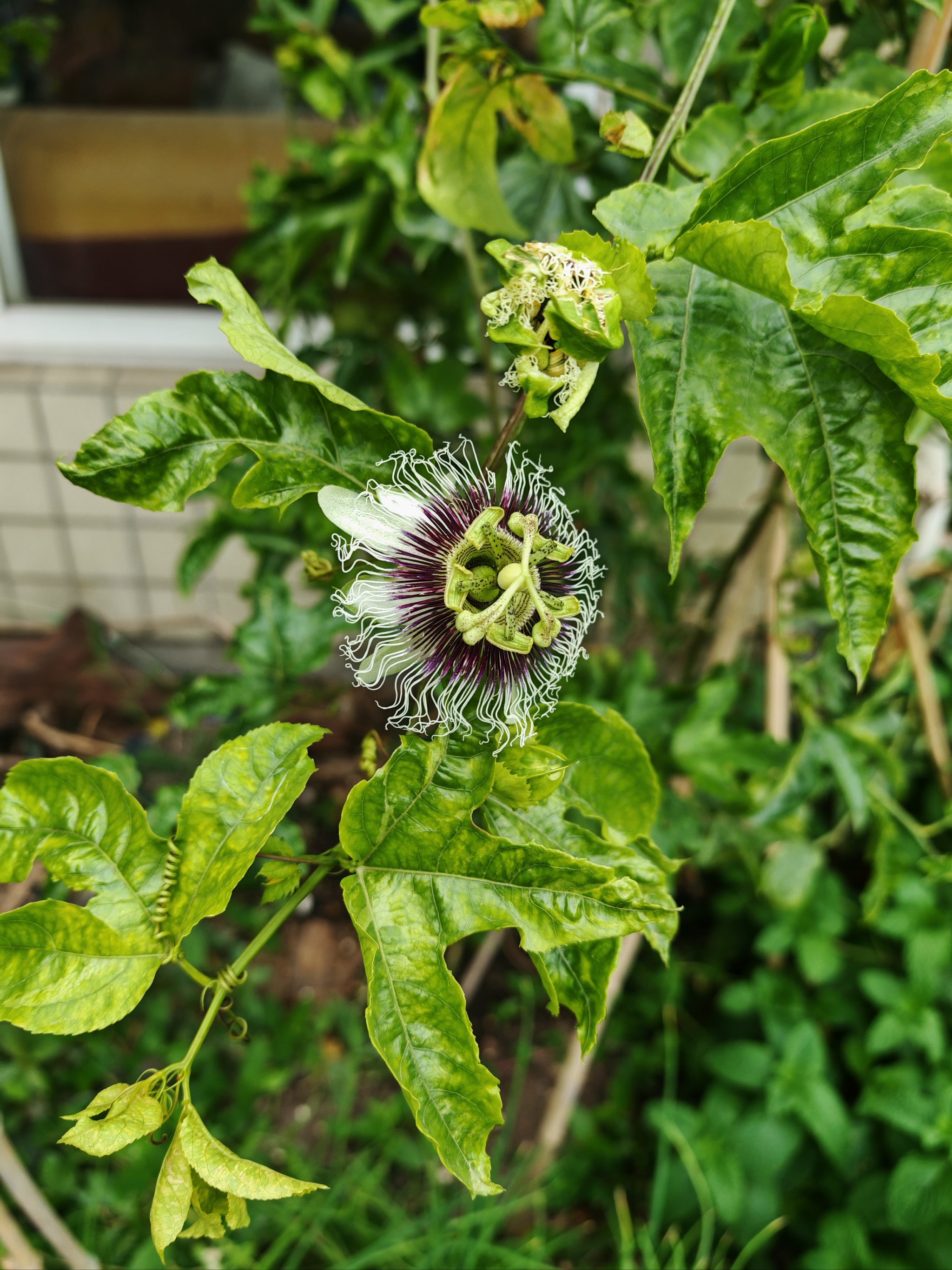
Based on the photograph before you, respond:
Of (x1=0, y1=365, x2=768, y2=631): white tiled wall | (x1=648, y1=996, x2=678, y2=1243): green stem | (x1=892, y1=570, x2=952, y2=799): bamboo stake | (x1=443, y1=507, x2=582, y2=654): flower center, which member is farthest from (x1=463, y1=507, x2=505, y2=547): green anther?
(x1=0, y1=365, x2=768, y2=631): white tiled wall

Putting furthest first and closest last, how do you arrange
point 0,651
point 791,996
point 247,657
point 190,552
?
point 0,651
point 791,996
point 190,552
point 247,657

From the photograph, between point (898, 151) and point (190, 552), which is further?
point (190, 552)

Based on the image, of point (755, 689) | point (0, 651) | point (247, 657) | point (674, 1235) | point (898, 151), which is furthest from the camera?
point (0, 651)

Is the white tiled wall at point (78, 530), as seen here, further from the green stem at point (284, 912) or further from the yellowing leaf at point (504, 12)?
the green stem at point (284, 912)

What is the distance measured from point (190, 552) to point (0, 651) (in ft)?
2.33

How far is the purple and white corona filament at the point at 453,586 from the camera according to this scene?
0.39 m

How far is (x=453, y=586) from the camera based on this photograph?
0.39 meters

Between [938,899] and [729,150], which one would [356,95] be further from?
[938,899]

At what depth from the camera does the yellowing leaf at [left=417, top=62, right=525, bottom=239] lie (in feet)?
2.01

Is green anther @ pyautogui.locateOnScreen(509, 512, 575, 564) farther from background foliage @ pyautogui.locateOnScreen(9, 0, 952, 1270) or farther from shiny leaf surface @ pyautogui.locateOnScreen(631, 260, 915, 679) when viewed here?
background foliage @ pyautogui.locateOnScreen(9, 0, 952, 1270)

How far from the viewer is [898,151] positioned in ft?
1.23

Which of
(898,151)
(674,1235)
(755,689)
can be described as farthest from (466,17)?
(674,1235)

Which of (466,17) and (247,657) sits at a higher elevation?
(466,17)

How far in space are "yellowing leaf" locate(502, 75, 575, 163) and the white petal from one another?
14.8 inches
